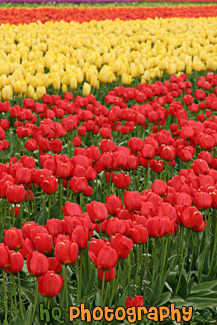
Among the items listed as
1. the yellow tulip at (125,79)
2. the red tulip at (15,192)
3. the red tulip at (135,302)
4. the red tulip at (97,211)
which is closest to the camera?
the red tulip at (135,302)

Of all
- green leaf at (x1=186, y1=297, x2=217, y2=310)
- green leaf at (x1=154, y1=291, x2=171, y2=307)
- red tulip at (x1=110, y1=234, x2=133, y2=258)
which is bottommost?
green leaf at (x1=186, y1=297, x2=217, y2=310)

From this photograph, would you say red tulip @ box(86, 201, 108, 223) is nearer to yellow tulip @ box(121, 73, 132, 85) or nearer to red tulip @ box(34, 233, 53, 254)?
red tulip @ box(34, 233, 53, 254)

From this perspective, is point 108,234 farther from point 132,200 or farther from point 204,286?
point 204,286

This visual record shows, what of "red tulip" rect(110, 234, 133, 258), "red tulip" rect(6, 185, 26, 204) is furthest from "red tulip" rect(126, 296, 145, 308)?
"red tulip" rect(6, 185, 26, 204)

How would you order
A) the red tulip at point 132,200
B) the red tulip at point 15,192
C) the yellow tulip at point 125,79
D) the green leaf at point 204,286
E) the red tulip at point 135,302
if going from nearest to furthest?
the red tulip at point 135,302
the red tulip at point 132,200
the red tulip at point 15,192
the green leaf at point 204,286
the yellow tulip at point 125,79

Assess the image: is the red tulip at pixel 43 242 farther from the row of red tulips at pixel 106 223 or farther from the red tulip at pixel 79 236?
the red tulip at pixel 79 236

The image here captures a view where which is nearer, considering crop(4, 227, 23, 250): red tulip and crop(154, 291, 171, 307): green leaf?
crop(4, 227, 23, 250): red tulip

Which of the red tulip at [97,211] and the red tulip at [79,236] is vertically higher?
the red tulip at [97,211]

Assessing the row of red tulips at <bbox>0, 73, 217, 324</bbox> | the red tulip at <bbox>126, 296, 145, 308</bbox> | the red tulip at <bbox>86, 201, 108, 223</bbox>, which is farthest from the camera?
the red tulip at <bbox>86, 201, 108, 223</bbox>

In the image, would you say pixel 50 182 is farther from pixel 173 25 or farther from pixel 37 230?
pixel 173 25

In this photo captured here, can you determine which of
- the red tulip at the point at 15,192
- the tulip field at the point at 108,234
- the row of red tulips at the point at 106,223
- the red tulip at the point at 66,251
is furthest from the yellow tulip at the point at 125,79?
the red tulip at the point at 66,251

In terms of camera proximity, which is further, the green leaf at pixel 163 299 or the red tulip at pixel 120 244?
the green leaf at pixel 163 299

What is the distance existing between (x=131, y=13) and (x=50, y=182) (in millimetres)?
17657

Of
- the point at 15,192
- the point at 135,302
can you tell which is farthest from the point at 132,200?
the point at 15,192
